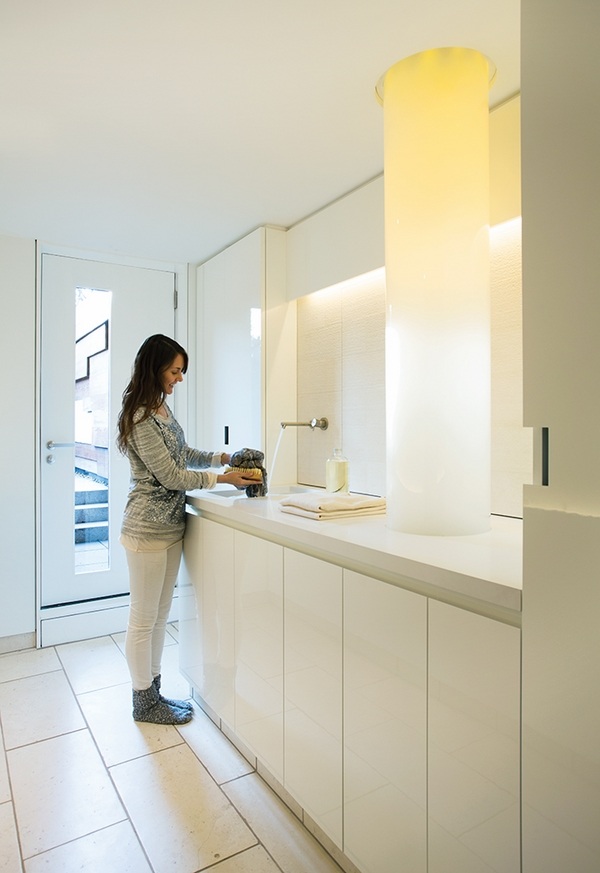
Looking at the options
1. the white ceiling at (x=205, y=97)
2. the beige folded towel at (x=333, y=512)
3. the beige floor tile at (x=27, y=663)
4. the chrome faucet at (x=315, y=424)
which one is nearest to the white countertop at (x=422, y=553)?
the beige folded towel at (x=333, y=512)

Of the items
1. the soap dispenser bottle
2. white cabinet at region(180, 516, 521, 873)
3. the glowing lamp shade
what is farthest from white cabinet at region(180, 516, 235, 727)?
the glowing lamp shade

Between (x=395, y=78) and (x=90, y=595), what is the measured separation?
10.3 feet

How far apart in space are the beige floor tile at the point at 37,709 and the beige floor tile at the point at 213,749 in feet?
1.57

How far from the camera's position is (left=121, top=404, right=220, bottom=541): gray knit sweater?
7.36ft

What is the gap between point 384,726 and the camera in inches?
53.3

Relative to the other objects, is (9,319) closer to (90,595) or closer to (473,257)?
(90,595)

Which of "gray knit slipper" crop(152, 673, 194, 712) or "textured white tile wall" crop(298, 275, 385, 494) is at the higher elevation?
"textured white tile wall" crop(298, 275, 385, 494)

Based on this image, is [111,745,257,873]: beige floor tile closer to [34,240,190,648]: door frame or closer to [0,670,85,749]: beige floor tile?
[0,670,85,749]: beige floor tile

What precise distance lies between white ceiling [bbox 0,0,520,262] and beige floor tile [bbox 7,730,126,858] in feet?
7.65

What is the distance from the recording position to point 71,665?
301 centimetres

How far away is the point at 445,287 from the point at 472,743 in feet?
3.61

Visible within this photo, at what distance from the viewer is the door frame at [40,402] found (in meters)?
3.24

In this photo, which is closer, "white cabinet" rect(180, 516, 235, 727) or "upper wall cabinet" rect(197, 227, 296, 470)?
"white cabinet" rect(180, 516, 235, 727)

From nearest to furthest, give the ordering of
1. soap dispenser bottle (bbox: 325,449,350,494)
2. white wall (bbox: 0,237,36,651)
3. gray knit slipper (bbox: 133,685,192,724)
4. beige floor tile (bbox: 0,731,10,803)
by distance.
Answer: beige floor tile (bbox: 0,731,10,803) → soap dispenser bottle (bbox: 325,449,350,494) → gray knit slipper (bbox: 133,685,192,724) → white wall (bbox: 0,237,36,651)
